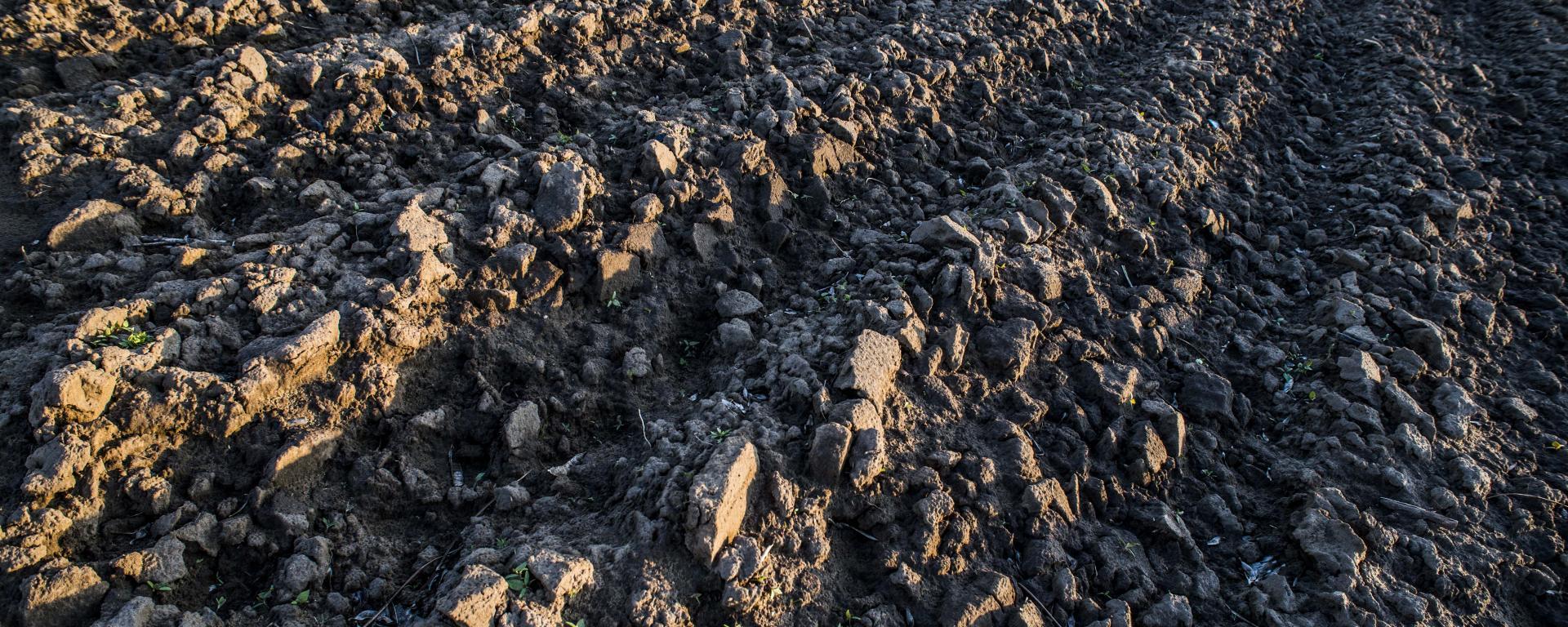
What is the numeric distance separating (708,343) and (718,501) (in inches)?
43.9

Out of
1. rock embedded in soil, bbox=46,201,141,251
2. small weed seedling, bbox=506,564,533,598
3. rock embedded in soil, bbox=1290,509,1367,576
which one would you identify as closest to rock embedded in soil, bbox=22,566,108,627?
small weed seedling, bbox=506,564,533,598

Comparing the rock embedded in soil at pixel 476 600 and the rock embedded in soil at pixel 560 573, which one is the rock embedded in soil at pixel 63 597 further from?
the rock embedded in soil at pixel 560 573

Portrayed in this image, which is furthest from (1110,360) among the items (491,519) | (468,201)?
(468,201)

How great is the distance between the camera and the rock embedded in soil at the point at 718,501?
2762 millimetres

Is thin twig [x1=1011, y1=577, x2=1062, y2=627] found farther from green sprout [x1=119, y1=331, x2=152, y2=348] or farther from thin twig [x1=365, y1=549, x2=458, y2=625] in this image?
green sprout [x1=119, y1=331, x2=152, y2=348]

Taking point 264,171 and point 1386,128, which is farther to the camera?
point 1386,128

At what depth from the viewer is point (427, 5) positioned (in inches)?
199

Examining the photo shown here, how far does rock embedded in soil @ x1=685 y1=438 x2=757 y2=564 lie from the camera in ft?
9.06

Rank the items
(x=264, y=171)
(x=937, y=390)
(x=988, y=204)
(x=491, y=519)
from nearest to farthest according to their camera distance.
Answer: (x=491, y=519) < (x=937, y=390) < (x=264, y=171) < (x=988, y=204)

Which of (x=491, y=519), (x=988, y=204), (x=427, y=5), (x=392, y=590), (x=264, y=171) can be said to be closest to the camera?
(x=392, y=590)

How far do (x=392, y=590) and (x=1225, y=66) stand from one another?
21.8ft

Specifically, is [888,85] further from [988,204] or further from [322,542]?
[322,542]

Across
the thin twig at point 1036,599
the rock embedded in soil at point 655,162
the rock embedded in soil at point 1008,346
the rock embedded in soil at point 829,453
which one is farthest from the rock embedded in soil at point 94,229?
the thin twig at point 1036,599

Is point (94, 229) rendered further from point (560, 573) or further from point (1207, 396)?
point (1207, 396)
